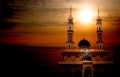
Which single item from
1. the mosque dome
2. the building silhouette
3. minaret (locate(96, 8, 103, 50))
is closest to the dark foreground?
the building silhouette

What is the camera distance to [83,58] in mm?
9742

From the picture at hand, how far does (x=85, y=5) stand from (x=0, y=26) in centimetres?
257

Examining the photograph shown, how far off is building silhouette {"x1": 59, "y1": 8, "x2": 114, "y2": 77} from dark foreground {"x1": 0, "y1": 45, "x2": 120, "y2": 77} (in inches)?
6.9

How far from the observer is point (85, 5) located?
32.1 ft

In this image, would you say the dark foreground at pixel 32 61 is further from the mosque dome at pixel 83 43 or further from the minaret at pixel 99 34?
the mosque dome at pixel 83 43

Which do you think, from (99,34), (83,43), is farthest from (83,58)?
(99,34)

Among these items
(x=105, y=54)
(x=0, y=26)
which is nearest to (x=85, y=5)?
(x=105, y=54)

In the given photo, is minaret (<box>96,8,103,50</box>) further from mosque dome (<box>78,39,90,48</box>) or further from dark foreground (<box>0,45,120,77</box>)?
dark foreground (<box>0,45,120,77</box>)

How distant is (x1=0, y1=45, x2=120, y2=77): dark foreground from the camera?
985 centimetres

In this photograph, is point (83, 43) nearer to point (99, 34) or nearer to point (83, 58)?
point (83, 58)

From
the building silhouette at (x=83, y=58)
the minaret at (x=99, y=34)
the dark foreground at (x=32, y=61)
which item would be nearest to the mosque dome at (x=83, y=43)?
the building silhouette at (x=83, y=58)

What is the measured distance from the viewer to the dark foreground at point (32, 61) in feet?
32.3

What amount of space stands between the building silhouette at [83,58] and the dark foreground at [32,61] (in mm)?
175

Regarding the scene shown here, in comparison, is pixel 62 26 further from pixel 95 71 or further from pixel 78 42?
pixel 95 71
